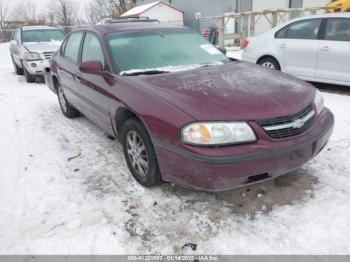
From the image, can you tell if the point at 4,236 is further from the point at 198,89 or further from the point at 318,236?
the point at 318,236

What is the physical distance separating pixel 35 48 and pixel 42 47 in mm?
207

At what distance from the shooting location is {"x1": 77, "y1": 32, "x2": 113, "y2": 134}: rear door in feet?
12.1

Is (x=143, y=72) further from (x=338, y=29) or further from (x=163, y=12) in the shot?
(x=163, y=12)

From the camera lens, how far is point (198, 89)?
287 centimetres

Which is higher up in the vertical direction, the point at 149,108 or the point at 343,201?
the point at 149,108

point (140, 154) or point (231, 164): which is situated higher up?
point (231, 164)

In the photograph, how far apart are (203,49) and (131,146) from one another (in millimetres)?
1649

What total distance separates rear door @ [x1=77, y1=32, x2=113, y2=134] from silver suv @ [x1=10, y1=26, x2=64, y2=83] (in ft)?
18.0

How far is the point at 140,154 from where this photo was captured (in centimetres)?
317

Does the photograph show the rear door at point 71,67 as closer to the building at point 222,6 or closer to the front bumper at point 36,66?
the front bumper at point 36,66

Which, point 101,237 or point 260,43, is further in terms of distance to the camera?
point 260,43

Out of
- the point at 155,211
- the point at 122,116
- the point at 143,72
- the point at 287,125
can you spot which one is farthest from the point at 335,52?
the point at 155,211

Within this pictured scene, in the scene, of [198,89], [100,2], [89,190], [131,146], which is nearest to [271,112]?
[198,89]

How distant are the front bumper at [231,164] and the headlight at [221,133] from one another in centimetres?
8
